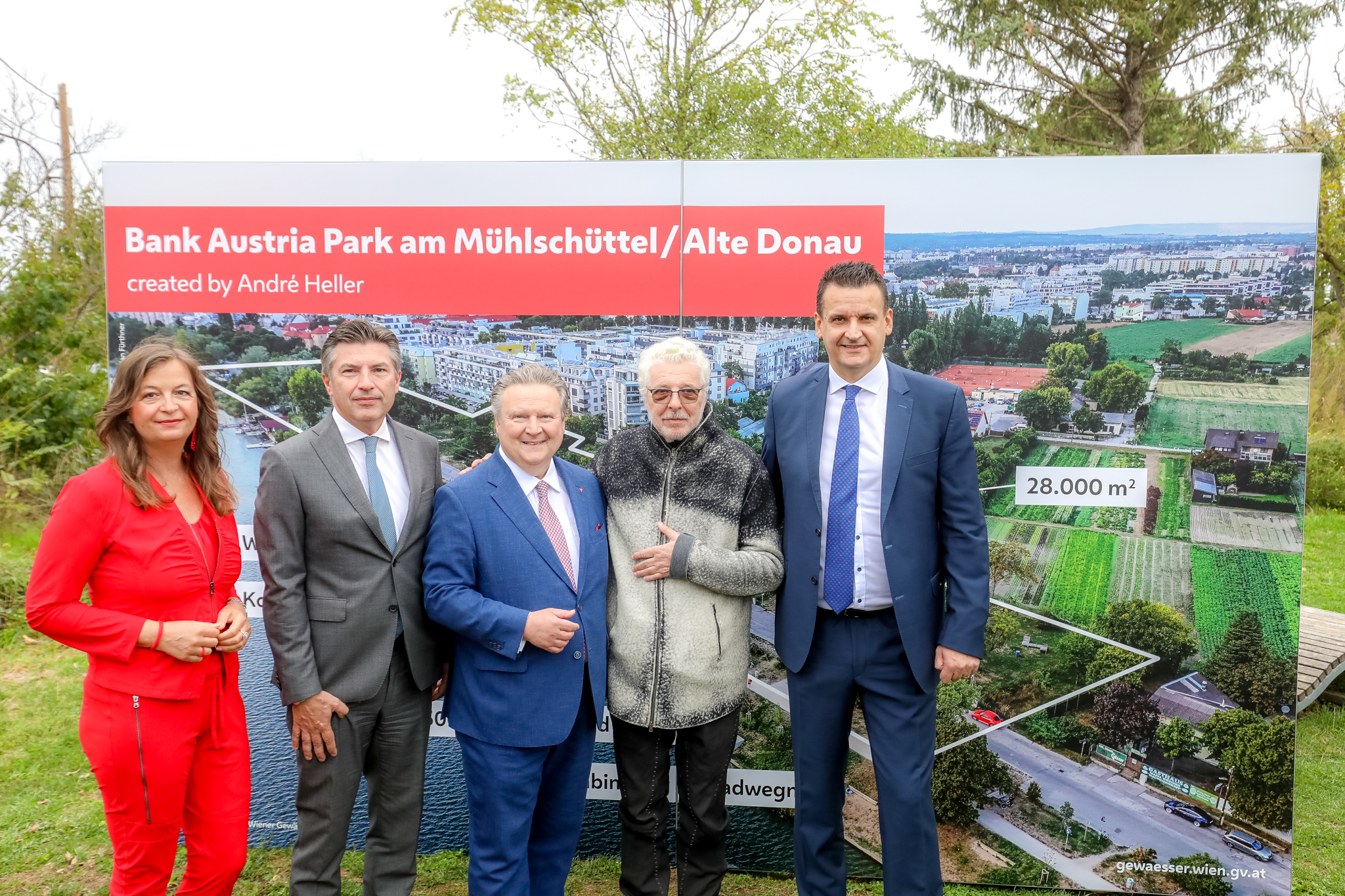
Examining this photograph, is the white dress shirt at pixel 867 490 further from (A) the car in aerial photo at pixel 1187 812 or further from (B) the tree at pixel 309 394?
(B) the tree at pixel 309 394

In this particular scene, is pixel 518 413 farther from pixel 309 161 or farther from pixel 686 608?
Answer: pixel 309 161

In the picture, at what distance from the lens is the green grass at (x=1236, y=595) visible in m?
3.27

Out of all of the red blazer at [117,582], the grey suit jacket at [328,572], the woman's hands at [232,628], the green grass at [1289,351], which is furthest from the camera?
the green grass at [1289,351]

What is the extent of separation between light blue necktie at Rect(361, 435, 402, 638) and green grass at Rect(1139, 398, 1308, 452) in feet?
8.93

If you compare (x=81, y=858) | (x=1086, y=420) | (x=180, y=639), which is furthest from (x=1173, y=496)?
(x=81, y=858)

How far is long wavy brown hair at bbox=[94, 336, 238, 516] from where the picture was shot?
86.6 inches

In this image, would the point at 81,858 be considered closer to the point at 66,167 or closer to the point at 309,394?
the point at 309,394

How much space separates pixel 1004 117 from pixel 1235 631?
1388cm

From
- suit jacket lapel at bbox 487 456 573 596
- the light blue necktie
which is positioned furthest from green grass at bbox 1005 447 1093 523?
the light blue necktie

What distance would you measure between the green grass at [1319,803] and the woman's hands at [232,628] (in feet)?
12.5

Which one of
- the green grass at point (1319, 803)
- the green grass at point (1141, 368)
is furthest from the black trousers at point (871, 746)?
the green grass at point (1319, 803)

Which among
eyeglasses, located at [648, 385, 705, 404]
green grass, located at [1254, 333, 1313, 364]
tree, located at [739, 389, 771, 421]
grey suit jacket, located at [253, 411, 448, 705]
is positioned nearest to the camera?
grey suit jacket, located at [253, 411, 448, 705]

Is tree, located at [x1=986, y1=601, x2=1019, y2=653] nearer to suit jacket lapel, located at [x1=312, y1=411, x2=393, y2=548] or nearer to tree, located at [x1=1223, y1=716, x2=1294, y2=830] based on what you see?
tree, located at [x1=1223, y1=716, x2=1294, y2=830]

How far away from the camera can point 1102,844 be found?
3.37m
